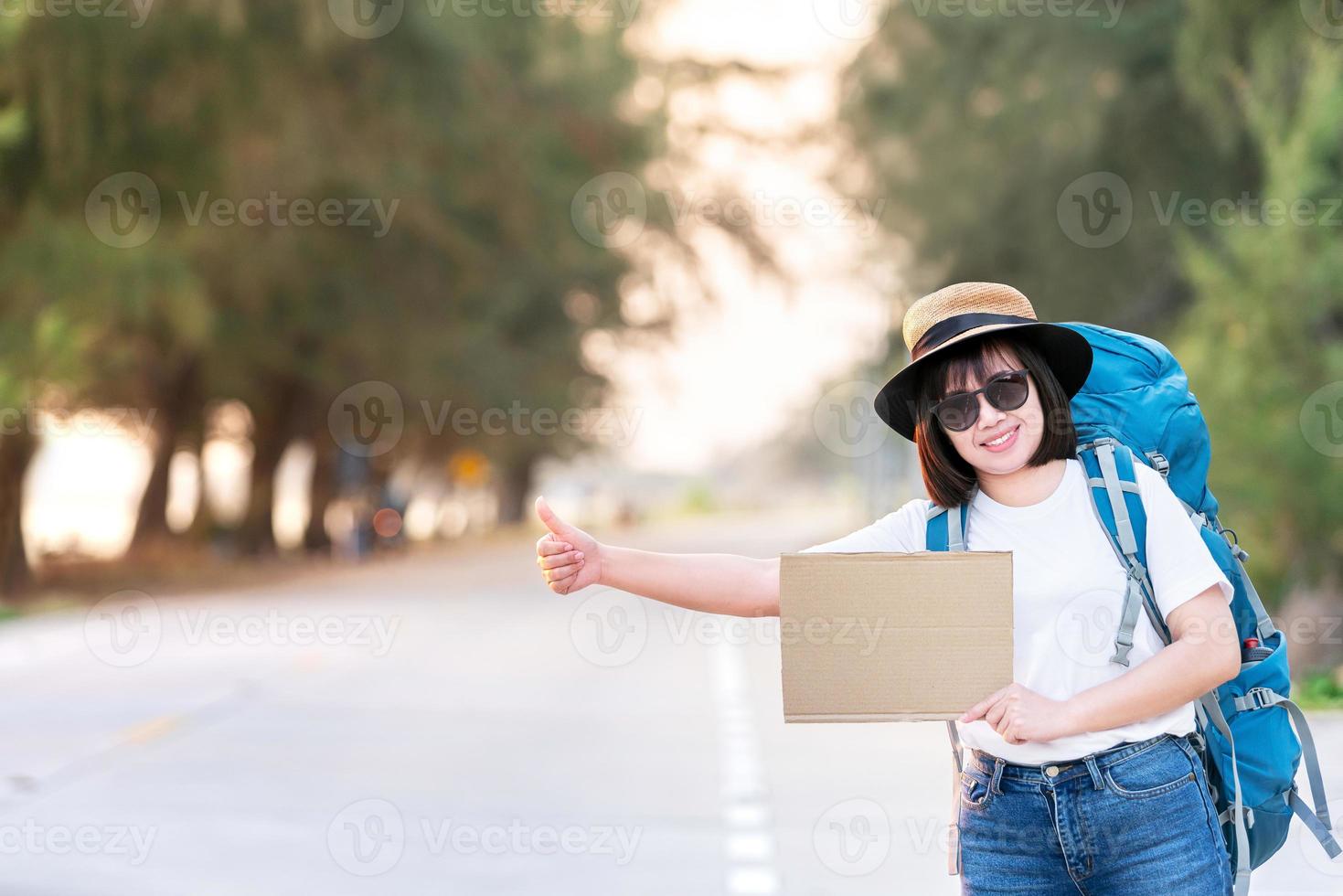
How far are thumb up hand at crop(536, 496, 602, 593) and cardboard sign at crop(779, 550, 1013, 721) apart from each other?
1.38ft

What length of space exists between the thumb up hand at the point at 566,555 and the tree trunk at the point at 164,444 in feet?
110

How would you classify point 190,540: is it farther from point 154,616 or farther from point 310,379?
point 154,616

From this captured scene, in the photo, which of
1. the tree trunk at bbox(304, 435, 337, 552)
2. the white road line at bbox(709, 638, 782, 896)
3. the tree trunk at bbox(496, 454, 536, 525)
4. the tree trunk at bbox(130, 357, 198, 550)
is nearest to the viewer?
the white road line at bbox(709, 638, 782, 896)

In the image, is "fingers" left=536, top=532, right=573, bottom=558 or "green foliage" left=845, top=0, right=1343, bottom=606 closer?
"fingers" left=536, top=532, right=573, bottom=558

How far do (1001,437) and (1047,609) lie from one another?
1.08ft

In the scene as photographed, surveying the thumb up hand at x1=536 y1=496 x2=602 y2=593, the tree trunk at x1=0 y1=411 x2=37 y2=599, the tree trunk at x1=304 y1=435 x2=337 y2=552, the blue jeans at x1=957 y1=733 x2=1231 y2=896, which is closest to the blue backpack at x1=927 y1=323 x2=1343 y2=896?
the blue jeans at x1=957 y1=733 x2=1231 y2=896

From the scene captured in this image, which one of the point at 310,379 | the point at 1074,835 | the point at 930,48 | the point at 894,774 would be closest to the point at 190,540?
the point at 310,379

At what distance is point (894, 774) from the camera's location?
1069 cm

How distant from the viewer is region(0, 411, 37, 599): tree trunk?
26.6 metres

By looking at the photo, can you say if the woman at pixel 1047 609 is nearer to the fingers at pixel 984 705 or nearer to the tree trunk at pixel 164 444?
the fingers at pixel 984 705

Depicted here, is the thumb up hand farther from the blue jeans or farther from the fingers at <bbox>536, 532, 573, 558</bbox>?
the blue jeans

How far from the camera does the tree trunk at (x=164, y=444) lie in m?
37.3

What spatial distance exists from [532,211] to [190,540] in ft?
53.8

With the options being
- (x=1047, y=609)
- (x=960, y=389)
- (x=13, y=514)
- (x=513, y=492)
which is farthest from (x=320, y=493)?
(x=1047, y=609)
